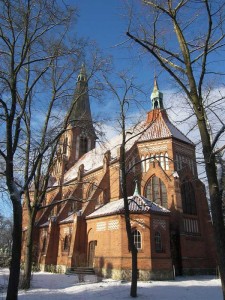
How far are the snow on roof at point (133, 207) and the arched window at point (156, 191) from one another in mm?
1585

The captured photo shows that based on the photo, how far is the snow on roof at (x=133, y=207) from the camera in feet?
66.2

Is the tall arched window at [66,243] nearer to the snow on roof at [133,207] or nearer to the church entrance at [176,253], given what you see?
the snow on roof at [133,207]

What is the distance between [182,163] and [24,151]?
15099 millimetres

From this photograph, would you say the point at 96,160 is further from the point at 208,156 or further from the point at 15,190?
the point at 208,156

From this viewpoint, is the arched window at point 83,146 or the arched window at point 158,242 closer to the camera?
the arched window at point 158,242

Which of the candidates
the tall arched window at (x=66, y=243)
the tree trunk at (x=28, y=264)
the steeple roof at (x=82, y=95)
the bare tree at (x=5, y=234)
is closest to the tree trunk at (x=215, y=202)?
the steeple roof at (x=82, y=95)

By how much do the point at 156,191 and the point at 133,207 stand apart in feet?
12.9

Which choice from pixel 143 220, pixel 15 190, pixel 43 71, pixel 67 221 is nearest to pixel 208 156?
pixel 15 190

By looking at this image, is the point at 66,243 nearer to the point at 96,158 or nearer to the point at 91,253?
the point at 91,253

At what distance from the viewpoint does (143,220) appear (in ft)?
65.3

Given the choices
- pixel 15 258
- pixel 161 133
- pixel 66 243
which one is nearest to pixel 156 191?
pixel 161 133

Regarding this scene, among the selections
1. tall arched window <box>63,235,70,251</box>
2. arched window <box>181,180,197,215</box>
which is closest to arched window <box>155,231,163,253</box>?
arched window <box>181,180,197,215</box>

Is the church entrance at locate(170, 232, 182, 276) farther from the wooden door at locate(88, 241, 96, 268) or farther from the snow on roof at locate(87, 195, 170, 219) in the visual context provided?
the wooden door at locate(88, 241, 96, 268)

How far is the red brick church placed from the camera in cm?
1905
